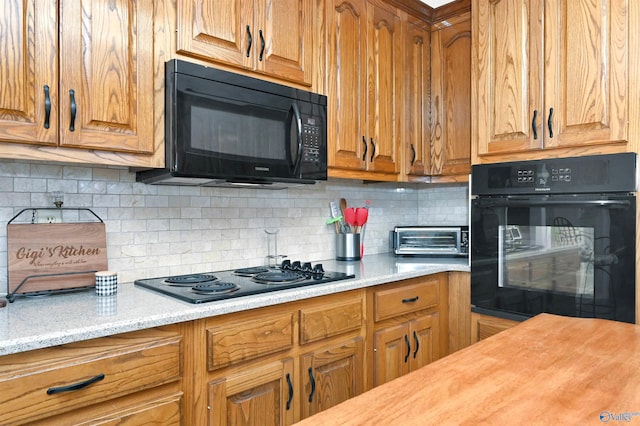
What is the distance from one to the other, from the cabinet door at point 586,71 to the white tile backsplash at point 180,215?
125cm

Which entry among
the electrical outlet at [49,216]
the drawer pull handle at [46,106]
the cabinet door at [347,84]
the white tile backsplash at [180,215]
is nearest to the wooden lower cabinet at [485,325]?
the white tile backsplash at [180,215]

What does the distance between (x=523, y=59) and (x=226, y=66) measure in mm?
1558

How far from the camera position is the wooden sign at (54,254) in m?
1.62

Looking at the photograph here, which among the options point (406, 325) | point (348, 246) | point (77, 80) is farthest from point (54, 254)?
point (406, 325)

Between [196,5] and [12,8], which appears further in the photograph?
[196,5]

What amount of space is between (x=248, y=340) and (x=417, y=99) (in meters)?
1.92

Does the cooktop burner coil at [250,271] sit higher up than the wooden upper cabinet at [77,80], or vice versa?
the wooden upper cabinet at [77,80]

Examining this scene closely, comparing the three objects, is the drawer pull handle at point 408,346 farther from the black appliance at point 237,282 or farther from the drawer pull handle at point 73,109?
the drawer pull handle at point 73,109

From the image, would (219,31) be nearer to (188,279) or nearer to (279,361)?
(188,279)

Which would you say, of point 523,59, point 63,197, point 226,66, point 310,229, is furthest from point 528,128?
point 63,197

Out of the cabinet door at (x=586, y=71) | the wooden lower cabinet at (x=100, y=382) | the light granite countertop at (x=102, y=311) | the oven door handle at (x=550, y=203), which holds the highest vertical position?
the cabinet door at (x=586, y=71)

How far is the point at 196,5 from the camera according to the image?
1800 millimetres

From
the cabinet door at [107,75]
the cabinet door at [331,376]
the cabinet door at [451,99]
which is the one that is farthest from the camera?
the cabinet door at [451,99]

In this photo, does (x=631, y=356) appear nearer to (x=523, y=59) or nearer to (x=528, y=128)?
(x=528, y=128)
